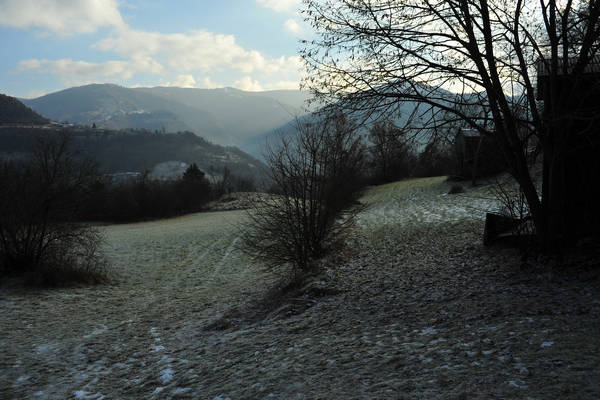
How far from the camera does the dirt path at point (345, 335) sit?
4.50 meters

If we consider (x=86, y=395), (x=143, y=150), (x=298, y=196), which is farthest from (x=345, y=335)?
(x=143, y=150)

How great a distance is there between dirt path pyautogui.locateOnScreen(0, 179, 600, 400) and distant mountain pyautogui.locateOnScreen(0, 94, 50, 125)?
7295 inches

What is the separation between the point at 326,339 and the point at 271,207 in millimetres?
5675

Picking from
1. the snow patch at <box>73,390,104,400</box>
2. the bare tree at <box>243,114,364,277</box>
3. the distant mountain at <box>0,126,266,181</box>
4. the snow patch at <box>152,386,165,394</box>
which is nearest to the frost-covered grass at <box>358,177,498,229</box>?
the bare tree at <box>243,114,364,277</box>

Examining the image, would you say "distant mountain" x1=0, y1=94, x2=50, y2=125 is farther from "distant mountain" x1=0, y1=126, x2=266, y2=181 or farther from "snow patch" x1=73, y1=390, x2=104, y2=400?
"snow patch" x1=73, y1=390, x2=104, y2=400

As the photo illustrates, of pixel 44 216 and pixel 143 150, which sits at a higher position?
pixel 143 150

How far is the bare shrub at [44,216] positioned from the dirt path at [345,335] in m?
1.39

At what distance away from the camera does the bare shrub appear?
1416 cm

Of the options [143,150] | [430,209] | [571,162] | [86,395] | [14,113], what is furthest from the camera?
[143,150]

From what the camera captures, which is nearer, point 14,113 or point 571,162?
point 571,162

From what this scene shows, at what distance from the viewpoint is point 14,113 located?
169m

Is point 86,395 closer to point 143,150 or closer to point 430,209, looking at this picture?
point 430,209

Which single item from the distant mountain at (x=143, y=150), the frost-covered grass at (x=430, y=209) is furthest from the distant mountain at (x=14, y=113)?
the frost-covered grass at (x=430, y=209)

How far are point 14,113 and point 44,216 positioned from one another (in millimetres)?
192364
